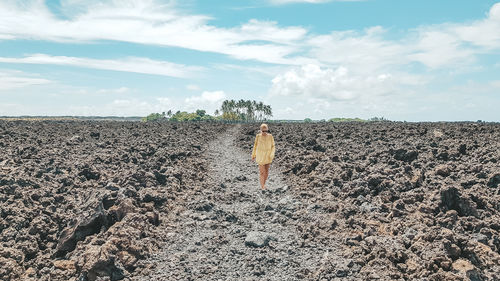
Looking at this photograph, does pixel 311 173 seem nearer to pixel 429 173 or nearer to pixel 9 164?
pixel 429 173

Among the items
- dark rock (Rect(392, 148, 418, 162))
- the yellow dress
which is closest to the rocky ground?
dark rock (Rect(392, 148, 418, 162))

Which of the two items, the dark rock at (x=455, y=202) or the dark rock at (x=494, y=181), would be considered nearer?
the dark rock at (x=455, y=202)

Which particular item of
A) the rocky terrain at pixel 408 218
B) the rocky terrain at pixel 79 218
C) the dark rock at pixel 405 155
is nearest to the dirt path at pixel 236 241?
the rocky terrain at pixel 408 218

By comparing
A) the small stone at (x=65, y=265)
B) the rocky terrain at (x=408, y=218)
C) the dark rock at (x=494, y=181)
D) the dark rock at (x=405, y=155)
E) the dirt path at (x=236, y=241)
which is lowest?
the small stone at (x=65, y=265)

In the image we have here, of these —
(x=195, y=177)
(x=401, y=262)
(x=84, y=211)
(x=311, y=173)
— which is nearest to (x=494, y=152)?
(x=311, y=173)

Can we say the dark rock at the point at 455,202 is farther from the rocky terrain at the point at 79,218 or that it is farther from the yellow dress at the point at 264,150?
the rocky terrain at the point at 79,218

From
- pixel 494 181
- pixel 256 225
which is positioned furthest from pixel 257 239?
pixel 494 181

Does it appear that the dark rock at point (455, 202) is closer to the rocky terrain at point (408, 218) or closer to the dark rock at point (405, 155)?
the rocky terrain at point (408, 218)

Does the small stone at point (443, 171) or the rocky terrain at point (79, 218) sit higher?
the small stone at point (443, 171)

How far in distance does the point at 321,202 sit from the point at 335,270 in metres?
4.73

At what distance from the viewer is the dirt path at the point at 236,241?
24.2 feet

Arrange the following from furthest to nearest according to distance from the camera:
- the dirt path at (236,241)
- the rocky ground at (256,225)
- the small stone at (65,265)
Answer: the small stone at (65,265) → the dirt path at (236,241) → the rocky ground at (256,225)

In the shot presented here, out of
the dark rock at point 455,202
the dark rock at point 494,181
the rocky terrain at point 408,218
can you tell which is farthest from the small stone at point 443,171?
the dark rock at point 455,202

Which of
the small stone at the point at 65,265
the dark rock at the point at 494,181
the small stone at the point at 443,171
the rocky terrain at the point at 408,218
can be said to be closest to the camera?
the rocky terrain at the point at 408,218
